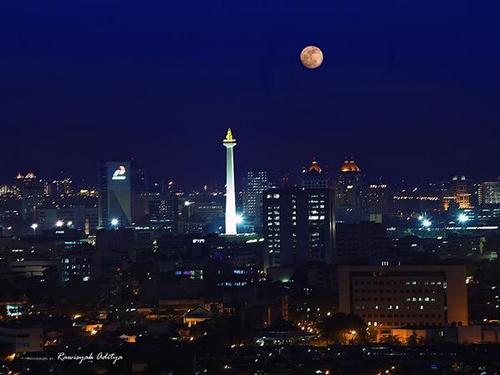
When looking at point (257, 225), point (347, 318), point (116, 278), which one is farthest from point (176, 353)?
point (257, 225)

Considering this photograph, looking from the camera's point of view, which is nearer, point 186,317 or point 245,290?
point 186,317

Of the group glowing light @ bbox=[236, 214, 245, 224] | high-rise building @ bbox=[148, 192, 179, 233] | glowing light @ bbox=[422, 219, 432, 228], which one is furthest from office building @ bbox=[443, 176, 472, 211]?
glowing light @ bbox=[236, 214, 245, 224]

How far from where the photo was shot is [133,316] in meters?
32.0

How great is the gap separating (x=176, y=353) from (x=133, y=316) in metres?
8.36

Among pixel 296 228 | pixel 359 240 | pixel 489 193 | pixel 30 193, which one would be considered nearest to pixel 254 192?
pixel 30 193

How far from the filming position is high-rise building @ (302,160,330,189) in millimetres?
69750

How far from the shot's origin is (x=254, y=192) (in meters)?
76.0

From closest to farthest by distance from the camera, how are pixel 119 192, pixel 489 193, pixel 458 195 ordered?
pixel 119 192 < pixel 458 195 < pixel 489 193

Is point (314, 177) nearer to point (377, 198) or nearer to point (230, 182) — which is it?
point (377, 198)

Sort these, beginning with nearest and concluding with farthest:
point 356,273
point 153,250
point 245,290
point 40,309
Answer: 1. point 356,273
2. point 40,309
3. point 245,290
4. point 153,250

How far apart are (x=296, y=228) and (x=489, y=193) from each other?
40.1 metres

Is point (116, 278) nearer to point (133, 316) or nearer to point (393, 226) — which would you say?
point (133, 316)

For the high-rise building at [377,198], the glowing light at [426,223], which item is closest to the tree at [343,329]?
the glowing light at [426,223]

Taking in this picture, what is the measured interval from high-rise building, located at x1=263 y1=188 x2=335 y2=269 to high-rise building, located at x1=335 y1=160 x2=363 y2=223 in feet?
78.7
